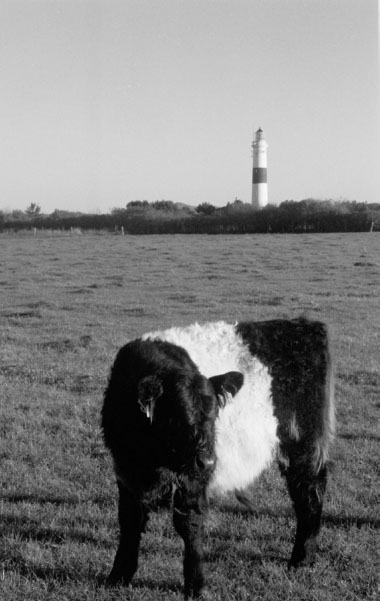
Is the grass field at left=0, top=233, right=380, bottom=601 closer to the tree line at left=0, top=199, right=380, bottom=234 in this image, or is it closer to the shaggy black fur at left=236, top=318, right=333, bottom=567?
the shaggy black fur at left=236, top=318, right=333, bottom=567

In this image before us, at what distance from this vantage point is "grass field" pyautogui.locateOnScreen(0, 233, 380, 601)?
467 cm

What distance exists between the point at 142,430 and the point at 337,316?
Result: 486 inches

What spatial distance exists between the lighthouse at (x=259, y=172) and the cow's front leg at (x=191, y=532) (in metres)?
71.4

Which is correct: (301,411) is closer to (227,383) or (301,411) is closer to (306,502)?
(306,502)

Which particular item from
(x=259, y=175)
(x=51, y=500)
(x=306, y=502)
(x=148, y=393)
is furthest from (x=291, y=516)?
(x=259, y=175)

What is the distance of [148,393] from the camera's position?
3.93m

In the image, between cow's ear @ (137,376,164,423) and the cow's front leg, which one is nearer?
cow's ear @ (137,376,164,423)

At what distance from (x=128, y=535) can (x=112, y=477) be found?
77.2 inches

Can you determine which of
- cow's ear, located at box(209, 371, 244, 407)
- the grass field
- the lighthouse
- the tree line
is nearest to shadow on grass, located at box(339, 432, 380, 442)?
the grass field

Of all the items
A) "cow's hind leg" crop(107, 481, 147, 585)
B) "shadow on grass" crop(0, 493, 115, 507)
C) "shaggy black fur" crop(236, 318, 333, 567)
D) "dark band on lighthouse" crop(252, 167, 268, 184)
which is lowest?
"shadow on grass" crop(0, 493, 115, 507)

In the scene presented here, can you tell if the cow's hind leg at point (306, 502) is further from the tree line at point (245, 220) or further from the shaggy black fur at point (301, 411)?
the tree line at point (245, 220)

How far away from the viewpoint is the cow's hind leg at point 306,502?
192 inches

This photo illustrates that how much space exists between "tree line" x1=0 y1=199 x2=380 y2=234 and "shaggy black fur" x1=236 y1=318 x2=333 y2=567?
4466 centimetres

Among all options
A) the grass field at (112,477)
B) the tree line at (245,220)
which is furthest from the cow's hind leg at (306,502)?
the tree line at (245,220)
